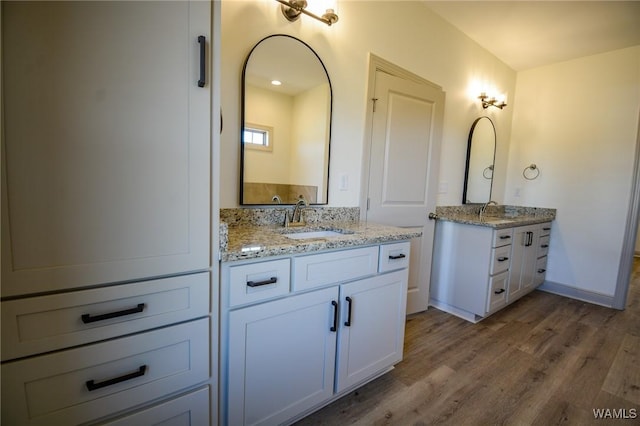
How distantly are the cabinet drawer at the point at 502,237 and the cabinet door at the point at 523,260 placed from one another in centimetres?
12

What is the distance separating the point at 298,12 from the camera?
157 centimetres

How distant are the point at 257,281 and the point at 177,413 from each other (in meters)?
0.50

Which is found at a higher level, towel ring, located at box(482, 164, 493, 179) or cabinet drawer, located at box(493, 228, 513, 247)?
towel ring, located at box(482, 164, 493, 179)

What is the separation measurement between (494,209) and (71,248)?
3.83 meters

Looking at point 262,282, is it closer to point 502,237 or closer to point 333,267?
point 333,267

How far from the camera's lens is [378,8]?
2.00 meters

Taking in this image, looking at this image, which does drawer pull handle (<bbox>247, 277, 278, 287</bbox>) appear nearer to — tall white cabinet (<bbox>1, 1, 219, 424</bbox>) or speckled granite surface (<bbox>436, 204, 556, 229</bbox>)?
tall white cabinet (<bbox>1, 1, 219, 424</bbox>)

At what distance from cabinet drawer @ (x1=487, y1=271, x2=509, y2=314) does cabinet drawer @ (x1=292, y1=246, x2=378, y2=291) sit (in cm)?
152

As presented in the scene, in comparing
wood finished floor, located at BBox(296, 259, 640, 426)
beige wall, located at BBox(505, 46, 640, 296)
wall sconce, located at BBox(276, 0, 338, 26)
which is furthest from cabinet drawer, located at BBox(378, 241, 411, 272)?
beige wall, located at BBox(505, 46, 640, 296)

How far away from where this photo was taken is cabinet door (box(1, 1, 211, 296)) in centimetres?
68

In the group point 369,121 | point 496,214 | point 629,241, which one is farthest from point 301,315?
point 629,241

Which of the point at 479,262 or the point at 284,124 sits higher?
the point at 284,124

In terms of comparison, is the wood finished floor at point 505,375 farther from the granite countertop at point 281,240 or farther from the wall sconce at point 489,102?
the wall sconce at point 489,102

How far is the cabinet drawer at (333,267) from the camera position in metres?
1.18
